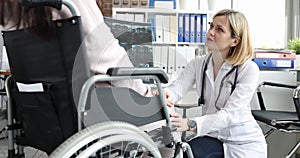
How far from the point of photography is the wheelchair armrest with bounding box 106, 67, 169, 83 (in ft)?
3.34

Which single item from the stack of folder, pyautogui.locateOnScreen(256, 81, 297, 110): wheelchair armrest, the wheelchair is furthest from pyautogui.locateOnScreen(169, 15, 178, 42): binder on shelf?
the wheelchair

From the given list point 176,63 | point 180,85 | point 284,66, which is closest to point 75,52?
point 180,85

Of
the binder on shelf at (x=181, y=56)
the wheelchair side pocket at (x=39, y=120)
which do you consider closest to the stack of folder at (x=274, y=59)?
the binder on shelf at (x=181, y=56)

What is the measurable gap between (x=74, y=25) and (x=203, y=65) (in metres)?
0.86

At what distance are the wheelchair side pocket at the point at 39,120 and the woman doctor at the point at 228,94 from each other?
0.56 metres

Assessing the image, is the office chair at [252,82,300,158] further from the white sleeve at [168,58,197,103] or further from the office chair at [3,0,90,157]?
the office chair at [3,0,90,157]

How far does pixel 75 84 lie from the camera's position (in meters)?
1.07

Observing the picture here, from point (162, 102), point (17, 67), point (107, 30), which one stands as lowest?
point (162, 102)

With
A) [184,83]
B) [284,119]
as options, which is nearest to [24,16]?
[184,83]

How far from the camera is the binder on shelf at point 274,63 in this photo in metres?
2.63

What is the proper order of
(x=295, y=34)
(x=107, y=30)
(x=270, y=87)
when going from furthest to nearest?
(x=295, y=34)
(x=270, y=87)
(x=107, y=30)

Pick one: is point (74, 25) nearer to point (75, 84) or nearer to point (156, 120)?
point (75, 84)

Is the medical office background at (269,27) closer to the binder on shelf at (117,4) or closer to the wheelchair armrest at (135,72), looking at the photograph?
the binder on shelf at (117,4)

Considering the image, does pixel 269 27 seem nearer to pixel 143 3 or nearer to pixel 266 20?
pixel 266 20
